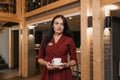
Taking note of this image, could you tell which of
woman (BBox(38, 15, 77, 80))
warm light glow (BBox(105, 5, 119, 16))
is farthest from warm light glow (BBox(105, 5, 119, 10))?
woman (BBox(38, 15, 77, 80))

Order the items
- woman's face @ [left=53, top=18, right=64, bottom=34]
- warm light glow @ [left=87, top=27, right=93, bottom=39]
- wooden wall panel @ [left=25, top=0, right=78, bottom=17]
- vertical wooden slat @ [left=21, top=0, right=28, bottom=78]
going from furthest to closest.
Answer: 1. vertical wooden slat @ [left=21, top=0, right=28, bottom=78]
2. wooden wall panel @ [left=25, top=0, right=78, bottom=17]
3. warm light glow @ [left=87, top=27, right=93, bottom=39]
4. woman's face @ [left=53, top=18, right=64, bottom=34]

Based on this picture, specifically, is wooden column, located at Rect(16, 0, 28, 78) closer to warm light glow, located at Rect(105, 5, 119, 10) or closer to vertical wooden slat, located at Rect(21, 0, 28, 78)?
vertical wooden slat, located at Rect(21, 0, 28, 78)

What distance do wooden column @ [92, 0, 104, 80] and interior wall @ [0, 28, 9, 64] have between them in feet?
22.0

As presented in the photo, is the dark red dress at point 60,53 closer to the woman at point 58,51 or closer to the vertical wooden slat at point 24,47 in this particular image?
the woman at point 58,51

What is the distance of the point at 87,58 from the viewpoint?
3471 millimetres

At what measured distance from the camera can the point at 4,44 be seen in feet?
30.3

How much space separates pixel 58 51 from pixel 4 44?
8305 millimetres

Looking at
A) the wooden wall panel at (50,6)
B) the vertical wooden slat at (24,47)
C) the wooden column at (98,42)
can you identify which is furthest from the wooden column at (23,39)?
the wooden column at (98,42)

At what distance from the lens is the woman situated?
1.52 metres

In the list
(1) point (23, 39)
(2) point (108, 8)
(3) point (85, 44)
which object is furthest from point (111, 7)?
(1) point (23, 39)

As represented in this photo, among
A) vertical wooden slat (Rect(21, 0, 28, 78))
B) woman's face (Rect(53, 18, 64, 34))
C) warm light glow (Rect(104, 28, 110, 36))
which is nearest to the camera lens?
woman's face (Rect(53, 18, 64, 34))

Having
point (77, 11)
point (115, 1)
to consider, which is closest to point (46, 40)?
point (115, 1)

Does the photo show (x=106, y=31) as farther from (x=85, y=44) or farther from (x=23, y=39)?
(x=23, y=39)

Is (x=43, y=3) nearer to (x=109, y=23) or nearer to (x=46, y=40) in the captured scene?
(x=109, y=23)
